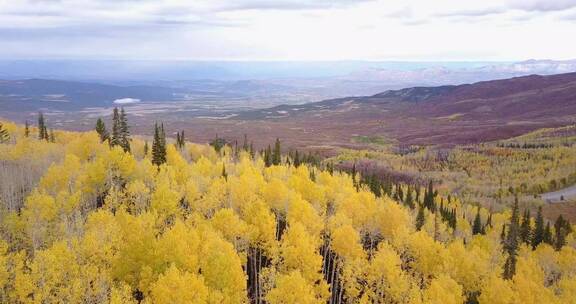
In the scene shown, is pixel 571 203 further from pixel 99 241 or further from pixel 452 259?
pixel 99 241

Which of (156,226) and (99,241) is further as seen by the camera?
(156,226)

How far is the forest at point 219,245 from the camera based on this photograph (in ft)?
169

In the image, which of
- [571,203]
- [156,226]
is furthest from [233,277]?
[571,203]

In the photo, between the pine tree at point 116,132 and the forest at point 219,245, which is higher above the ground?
the pine tree at point 116,132

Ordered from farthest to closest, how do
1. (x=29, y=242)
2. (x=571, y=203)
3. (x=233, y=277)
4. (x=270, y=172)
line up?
1. (x=571, y=203)
2. (x=270, y=172)
3. (x=29, y=242)
4. (x=233, y=277)

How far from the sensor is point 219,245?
56875 mm

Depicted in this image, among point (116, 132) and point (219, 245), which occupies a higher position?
point (116, 132)

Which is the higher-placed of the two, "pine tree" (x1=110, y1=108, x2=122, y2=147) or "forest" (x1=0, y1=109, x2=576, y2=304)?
"pine tree" (x1=110, y1=108, x2=122, y2=147)

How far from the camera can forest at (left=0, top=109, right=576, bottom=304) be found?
51.4 metres

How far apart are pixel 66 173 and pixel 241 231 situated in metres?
36.8

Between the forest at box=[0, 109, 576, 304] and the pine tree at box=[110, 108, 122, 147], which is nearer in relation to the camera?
the forest at box=[0, 109, 576, 304]

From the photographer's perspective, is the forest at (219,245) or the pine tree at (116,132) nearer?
the forest at (219,245)

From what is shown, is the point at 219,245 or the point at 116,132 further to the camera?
the point at 116,132

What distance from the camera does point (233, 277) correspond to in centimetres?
5359
